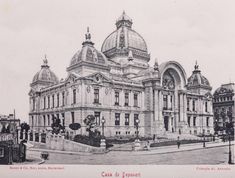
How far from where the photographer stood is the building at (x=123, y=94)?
20234 mm

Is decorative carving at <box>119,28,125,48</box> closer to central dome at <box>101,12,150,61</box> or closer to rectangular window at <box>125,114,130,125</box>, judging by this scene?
central dome at <box>101,12,150,61</box>

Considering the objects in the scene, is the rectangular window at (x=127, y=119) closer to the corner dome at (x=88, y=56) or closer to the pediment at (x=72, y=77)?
the corner dome at (x=88, y=56)

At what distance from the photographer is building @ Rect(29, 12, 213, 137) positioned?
20234 millimetres

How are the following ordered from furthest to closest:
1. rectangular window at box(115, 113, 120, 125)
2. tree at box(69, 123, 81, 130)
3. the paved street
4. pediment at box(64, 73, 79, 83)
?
rectangular window at box(115, 113, 120, 125)
pediment at box(64, 73, 79, 83)
tree at box(69, 123, 81, 130)
the paved street

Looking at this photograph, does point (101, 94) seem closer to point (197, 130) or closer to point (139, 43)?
point (139, 43)

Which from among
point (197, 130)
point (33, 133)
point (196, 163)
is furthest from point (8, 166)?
point (197, 130)

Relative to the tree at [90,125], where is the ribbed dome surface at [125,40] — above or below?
above

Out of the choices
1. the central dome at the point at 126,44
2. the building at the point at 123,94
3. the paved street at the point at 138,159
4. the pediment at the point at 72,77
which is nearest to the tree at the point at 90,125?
the building at the point at 123,94

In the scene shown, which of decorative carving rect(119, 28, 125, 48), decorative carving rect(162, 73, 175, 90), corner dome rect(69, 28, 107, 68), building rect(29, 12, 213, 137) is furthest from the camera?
decorative carving rect(119, 28, 125, 48)

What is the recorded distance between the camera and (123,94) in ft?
71.9

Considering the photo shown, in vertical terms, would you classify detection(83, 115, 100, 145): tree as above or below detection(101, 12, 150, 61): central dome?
below

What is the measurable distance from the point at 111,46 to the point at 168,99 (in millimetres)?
5826

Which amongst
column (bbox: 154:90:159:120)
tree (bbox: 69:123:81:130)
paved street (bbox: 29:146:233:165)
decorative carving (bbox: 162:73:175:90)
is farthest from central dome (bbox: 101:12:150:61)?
paved street (bbox: 29:146:233:165)

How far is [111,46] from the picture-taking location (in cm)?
2595
